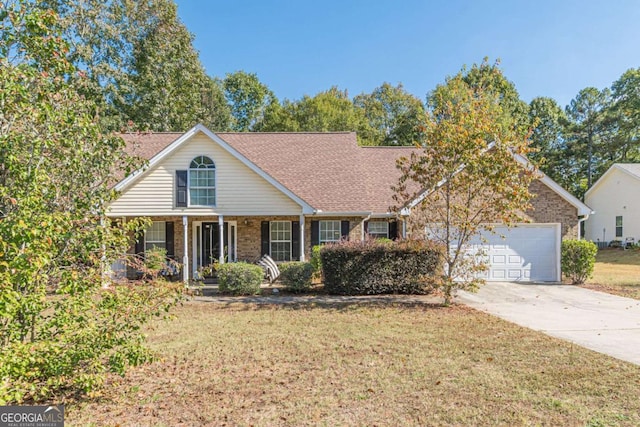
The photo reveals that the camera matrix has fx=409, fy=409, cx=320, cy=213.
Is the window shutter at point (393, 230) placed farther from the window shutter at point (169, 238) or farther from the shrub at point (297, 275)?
the window shutter at point (169, 238)

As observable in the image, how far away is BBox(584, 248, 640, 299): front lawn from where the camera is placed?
1415cm

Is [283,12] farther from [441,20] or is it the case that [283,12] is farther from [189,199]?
[189,199]

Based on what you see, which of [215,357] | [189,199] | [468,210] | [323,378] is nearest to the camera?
[323,378]

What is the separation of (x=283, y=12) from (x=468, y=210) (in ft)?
46.5

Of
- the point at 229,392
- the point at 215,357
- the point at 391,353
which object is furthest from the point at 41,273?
the point at 391,353

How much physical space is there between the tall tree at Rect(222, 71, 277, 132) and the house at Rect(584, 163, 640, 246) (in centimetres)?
3150

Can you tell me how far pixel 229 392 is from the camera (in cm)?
535

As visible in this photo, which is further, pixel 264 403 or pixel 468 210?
pixel 468 210

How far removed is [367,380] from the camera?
224 inches

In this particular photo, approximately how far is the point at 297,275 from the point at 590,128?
42063 mm

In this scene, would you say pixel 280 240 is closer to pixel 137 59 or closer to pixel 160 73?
pixel 160 73

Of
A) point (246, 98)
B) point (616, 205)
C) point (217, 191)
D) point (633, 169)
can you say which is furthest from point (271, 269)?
point (246, 98)

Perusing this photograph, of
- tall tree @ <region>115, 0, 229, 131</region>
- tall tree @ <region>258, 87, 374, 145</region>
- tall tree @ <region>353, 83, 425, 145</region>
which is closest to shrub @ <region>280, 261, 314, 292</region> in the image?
tall tree @ <region>115, 0, 229, 131</region>

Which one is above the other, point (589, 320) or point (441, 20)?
point (441, 20)
